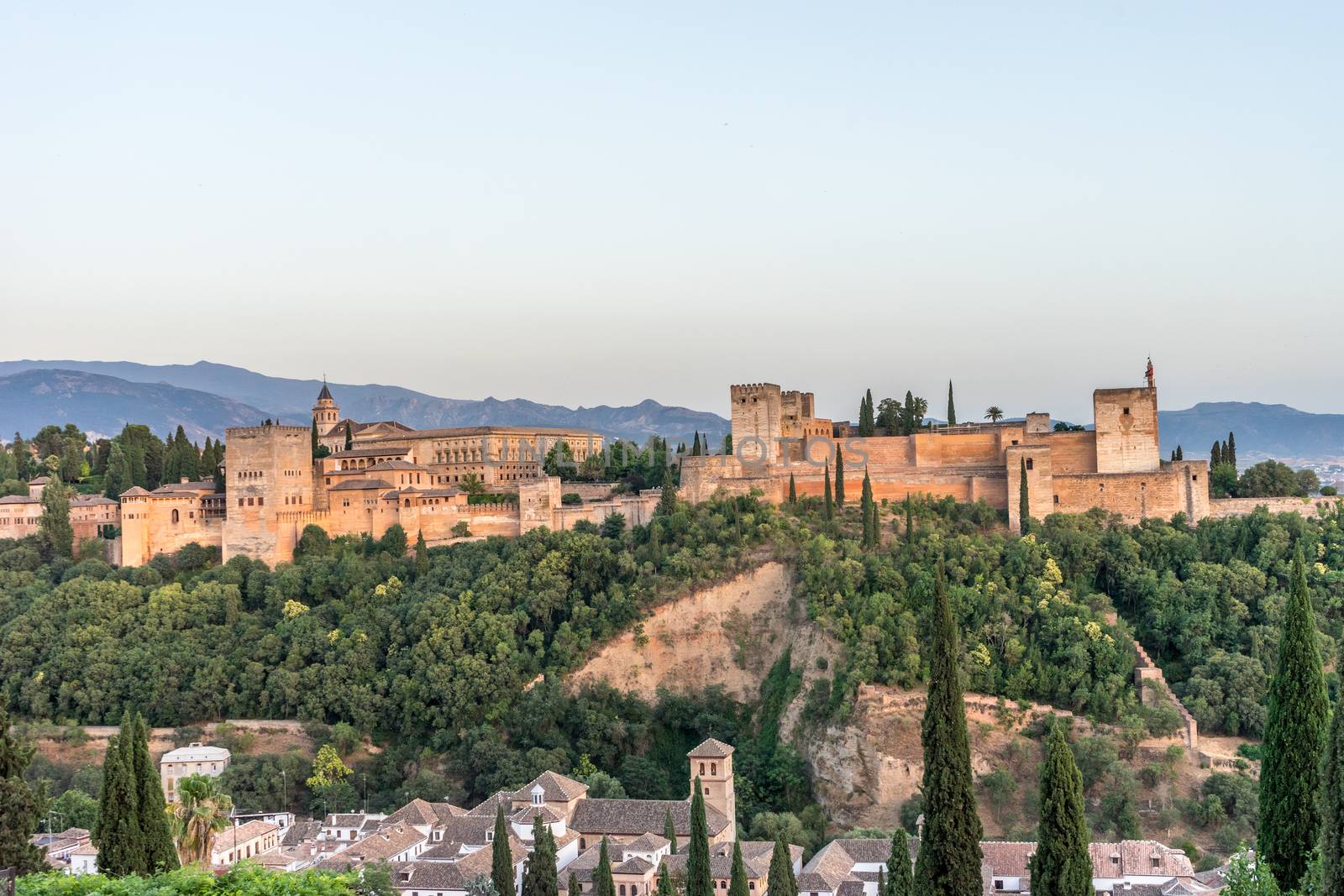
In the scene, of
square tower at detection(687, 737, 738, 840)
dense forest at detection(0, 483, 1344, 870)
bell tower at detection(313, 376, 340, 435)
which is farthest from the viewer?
bell tower at detection(313, 376, 340, 435)

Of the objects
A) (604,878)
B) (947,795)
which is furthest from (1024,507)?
(947,795)

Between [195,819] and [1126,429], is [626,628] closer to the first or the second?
[1126,429]

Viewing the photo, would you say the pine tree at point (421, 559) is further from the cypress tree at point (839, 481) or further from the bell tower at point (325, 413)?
the bell tower at point (325, 413)

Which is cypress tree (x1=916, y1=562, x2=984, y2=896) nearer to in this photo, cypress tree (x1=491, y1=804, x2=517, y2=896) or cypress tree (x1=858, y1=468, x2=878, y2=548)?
cypress tree (x1=491, y1=804, x2=517, y2=896)

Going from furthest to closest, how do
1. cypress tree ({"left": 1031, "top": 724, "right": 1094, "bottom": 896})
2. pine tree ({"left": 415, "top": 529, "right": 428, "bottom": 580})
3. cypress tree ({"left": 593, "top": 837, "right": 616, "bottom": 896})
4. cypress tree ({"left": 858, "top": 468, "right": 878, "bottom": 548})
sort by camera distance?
1. pine tree ({"left": 415, "top": 529, "right": 428, "bottom": 580})
2. cypress tree ({"left": 858, "top": 468, "right": 878, "bottom": 548})
3. cypress tree ({"left": 593, "top": 837, "right": 616, "bottom": 896})
4. cypress tree ({"left": 1031, "top": 724, "right": 1094, "bottom": 896})

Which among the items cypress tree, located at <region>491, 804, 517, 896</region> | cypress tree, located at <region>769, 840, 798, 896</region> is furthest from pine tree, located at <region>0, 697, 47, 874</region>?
cypress tree, located at <region>769, 840, 798, 896</region>

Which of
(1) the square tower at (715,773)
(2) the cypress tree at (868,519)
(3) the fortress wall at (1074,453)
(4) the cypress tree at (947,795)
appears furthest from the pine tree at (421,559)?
(4) the cypress tree at (947,795)

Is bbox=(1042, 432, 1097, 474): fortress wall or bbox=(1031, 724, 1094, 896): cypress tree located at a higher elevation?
bbox=(1042, 432, 1097, 474): fortress wall
